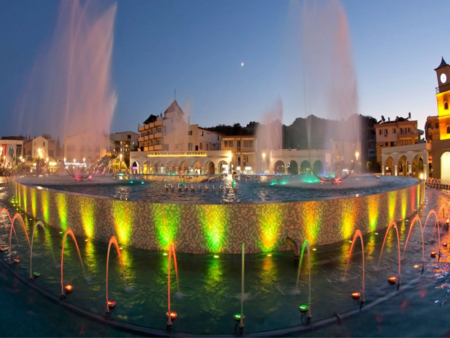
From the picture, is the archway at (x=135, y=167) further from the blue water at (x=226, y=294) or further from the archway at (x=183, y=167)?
the blue water at (x=226, y=294)

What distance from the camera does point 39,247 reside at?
8.77 metres

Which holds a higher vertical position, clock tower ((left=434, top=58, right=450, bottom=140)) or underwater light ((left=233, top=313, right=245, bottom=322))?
clock tower ((left=434, top=58, right=450, bottom=140))

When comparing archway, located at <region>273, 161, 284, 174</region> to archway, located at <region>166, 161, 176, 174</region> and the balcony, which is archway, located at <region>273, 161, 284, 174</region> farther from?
the balcony

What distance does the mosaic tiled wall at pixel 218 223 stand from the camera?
789cm

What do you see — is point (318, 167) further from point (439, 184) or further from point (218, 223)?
point (218, 223)

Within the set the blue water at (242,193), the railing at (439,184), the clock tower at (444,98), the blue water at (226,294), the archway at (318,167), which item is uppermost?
the clock tower at (444,98)

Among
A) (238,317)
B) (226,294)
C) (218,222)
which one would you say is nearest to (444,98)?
(218,222)

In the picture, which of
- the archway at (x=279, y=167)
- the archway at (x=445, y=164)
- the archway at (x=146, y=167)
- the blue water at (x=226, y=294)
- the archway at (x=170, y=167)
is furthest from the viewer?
the archway at (x=146, y=167)

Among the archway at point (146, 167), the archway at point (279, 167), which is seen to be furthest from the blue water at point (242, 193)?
the archway at point (146, 167)

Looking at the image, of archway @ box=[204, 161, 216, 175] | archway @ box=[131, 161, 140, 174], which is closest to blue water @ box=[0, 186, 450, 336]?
archway @ box=[204, 161, 216, 175]

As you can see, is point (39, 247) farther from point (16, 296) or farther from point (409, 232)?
point (409, 232)

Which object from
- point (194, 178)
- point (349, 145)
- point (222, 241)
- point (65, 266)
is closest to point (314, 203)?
point (222, 241)

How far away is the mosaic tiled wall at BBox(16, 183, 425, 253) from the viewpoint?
311 inches

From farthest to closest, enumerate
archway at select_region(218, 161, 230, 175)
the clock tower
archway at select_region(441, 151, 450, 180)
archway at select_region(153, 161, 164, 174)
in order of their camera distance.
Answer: archway at select_region(153, 161, 164, 174)
archway at select_region(218, 161, 230, 175)
the clock tower
archway at select_region(441, 151, 450, 180)
